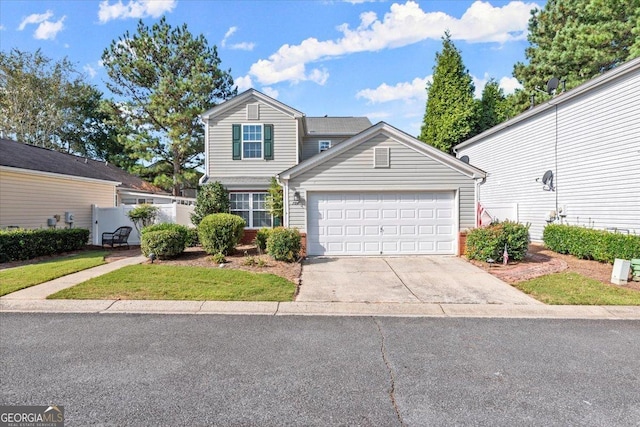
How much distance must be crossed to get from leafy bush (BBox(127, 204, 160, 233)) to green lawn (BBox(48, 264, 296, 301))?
249 inches

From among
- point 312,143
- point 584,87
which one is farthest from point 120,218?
point 584,87

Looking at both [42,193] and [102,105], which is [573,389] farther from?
[102,105]

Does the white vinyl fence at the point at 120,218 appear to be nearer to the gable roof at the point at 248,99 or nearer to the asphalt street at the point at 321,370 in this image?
the gable roof at the point at 248,99

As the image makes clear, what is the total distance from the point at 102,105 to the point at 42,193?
494 inches

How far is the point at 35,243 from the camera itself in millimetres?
10609

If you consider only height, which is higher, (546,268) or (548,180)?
(548,180)

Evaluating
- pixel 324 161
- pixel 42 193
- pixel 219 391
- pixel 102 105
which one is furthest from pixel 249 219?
pixel 102 105

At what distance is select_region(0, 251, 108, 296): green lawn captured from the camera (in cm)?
722

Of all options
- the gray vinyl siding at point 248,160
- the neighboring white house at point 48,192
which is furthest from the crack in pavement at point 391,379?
the neighboring white house at point 48,192

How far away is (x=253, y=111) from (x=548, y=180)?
1261 centimetres

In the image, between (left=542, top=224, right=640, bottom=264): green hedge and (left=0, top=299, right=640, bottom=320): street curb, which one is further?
(left=542, top=224, right=640, bottom=264): green hedge

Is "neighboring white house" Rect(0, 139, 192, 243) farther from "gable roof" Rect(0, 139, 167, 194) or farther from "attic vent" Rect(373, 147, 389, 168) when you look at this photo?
"attic vent" Rect(373, 147, 389, 168)

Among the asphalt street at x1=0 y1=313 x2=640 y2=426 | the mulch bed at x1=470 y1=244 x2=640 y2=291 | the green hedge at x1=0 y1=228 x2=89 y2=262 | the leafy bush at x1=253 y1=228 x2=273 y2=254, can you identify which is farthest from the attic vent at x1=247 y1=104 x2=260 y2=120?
the asphalt street at x1=0 y1=313 x2=640 y2=426

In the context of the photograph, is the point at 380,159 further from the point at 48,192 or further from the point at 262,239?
the point at 48,192
